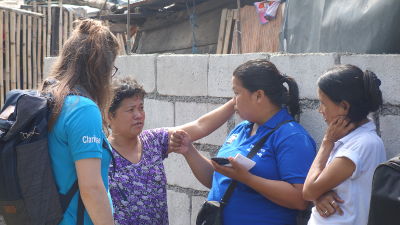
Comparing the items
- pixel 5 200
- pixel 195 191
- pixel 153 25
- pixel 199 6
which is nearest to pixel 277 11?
pixel 199 6

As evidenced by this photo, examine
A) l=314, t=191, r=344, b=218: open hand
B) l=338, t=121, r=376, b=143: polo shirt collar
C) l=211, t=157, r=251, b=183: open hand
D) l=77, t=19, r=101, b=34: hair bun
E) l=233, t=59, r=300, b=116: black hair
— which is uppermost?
l=77, t=19, r=101, b=34: hair bun

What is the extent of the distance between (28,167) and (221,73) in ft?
6.01

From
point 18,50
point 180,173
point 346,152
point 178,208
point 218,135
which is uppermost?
point 18,50

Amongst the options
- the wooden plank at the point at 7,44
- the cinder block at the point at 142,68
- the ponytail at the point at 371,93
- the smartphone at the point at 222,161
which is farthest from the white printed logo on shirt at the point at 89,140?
the wooden plank at the point at 7,44

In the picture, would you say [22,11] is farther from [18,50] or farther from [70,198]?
[70,198]

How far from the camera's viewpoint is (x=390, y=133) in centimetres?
316

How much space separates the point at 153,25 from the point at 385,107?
241 inches

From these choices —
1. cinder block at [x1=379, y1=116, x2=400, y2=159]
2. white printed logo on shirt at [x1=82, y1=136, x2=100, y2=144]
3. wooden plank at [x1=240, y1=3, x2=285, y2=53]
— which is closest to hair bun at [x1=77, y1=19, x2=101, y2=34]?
white printed logo on shirt at [x1=82, y1=136, x2=100, y2=144]

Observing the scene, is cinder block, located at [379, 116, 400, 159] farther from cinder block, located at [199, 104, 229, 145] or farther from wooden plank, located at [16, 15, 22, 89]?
wooden plank, located at [16, 15, 22, 89]

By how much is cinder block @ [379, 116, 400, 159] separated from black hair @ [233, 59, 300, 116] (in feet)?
1.62

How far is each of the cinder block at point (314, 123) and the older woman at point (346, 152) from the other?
589 mm

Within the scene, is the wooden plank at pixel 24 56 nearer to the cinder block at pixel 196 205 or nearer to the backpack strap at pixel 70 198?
the cinder block at pixel 196 205

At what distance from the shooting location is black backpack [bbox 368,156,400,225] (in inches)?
70.3

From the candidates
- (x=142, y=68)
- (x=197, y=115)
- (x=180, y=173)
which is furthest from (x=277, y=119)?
(x=142, y=68)
